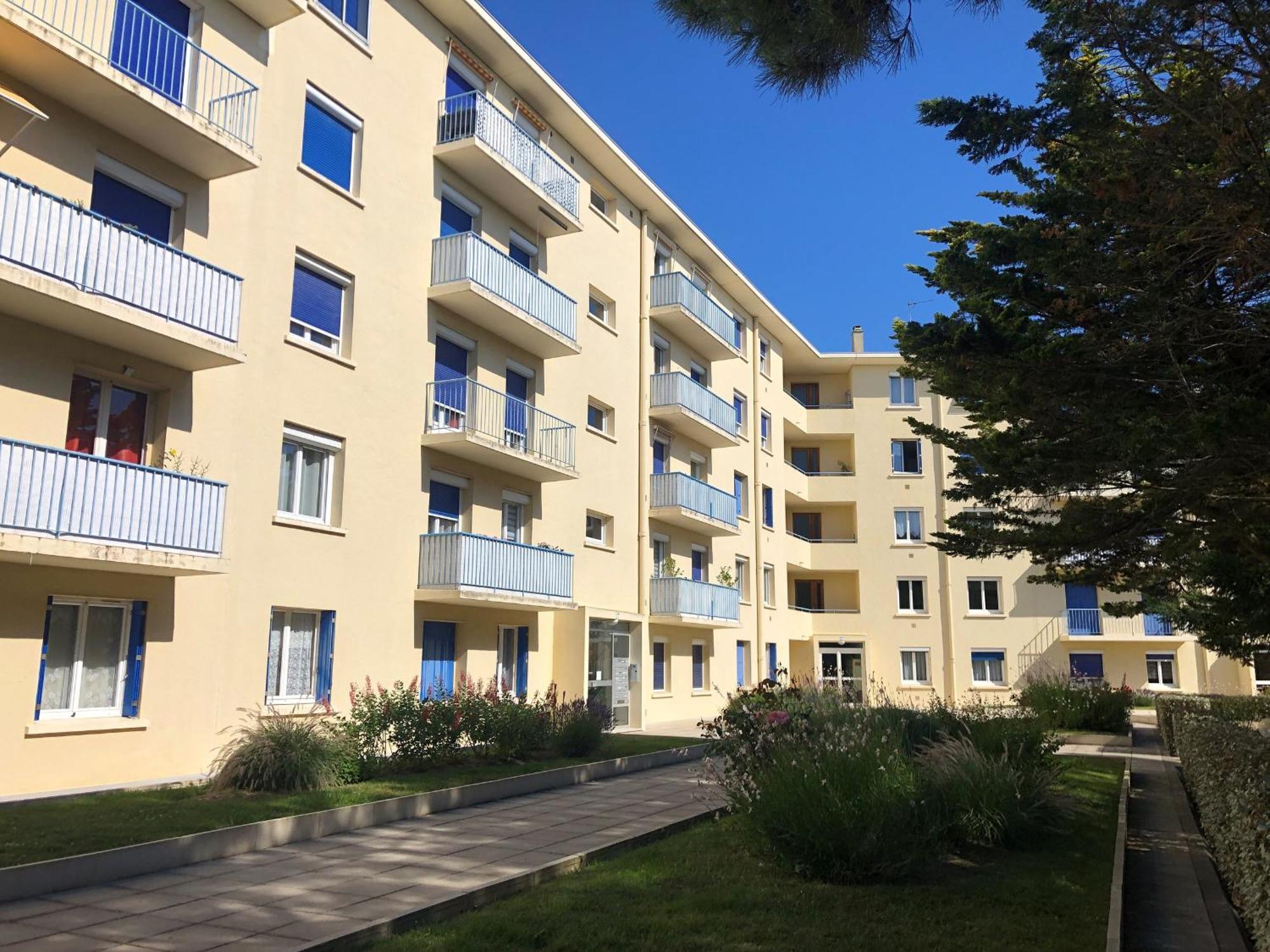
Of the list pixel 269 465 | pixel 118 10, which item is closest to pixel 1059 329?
pixel 269 465

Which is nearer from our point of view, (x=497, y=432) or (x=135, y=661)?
(x=135, y=661)

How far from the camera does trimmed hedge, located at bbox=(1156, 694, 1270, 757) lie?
16172mm

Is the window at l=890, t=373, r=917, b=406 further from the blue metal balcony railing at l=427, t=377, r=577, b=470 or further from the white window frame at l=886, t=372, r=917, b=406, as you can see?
the blue metal balcony railing at l=427, t=377, r=577, b=470

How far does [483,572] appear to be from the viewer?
17.5 metres

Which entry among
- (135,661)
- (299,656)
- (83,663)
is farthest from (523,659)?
(83,663)

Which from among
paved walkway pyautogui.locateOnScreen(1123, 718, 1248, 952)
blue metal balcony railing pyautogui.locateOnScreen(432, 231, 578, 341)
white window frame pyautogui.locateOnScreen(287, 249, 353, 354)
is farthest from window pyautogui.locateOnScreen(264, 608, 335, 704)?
paved walkway pyautogui.locateOnScreen(1123, 718, 1248, 952)

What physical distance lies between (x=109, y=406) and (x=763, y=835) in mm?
9593

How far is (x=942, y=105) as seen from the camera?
7.52m

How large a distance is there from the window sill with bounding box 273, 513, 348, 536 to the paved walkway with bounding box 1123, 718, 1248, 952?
451 inches

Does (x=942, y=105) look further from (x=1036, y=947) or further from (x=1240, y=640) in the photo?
(x=1240, y=640)

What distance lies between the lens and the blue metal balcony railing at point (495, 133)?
18.7 metres

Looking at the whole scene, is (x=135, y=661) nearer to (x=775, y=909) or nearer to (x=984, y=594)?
(x=775, y=909)

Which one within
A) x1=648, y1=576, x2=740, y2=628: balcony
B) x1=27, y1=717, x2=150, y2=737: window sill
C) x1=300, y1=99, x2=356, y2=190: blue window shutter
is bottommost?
x1=27, y1=717, x2=150, y2=737: window sill

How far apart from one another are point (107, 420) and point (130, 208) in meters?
2.83
